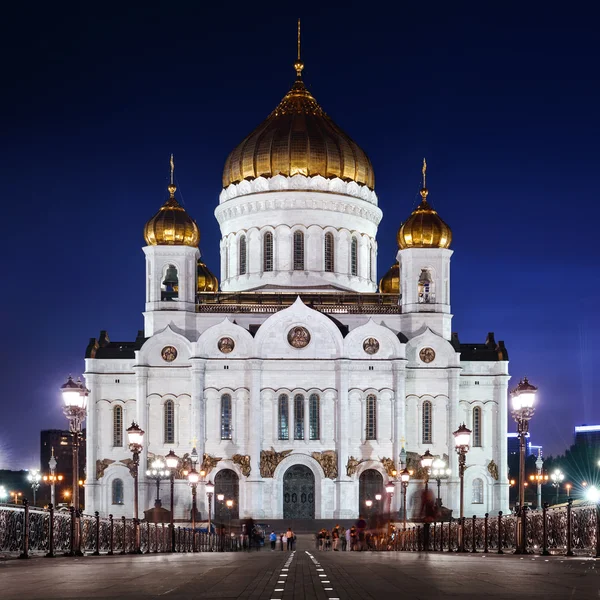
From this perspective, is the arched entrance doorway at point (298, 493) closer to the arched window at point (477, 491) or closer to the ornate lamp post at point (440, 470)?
the ornate lamp post at point (440, 470)

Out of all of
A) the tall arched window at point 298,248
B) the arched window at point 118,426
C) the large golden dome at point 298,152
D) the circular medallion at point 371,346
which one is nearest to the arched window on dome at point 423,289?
the circular medallion at point 371,346

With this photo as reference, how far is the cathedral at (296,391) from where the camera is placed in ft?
261

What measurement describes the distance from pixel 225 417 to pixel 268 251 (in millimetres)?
12151

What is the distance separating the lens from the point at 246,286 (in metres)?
86.6

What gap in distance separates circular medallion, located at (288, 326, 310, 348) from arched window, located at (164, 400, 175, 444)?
7926 mm

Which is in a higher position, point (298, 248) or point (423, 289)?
point (298, 248)

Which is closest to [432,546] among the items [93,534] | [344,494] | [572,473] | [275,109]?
[93,534]

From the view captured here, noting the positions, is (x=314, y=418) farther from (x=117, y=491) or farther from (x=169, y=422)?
(x=117, y=491)

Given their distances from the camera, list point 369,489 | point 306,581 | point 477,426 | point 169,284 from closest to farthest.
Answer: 1. point 306,581
2. point 369,489
3. point 477,426
4. point 169,284

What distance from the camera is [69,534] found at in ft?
100

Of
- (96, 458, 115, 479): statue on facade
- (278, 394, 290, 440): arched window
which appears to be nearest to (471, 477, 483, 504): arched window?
(278, 394, 290, 440): arched window

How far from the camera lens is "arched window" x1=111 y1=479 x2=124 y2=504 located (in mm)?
80875

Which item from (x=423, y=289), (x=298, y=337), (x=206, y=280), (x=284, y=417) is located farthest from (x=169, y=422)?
(x=423, y=289)

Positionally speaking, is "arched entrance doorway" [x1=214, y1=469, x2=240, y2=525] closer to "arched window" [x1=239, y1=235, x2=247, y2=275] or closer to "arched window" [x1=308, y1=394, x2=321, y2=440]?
"arched window" [x1=308, y1=394, x2=321, y2=440]
